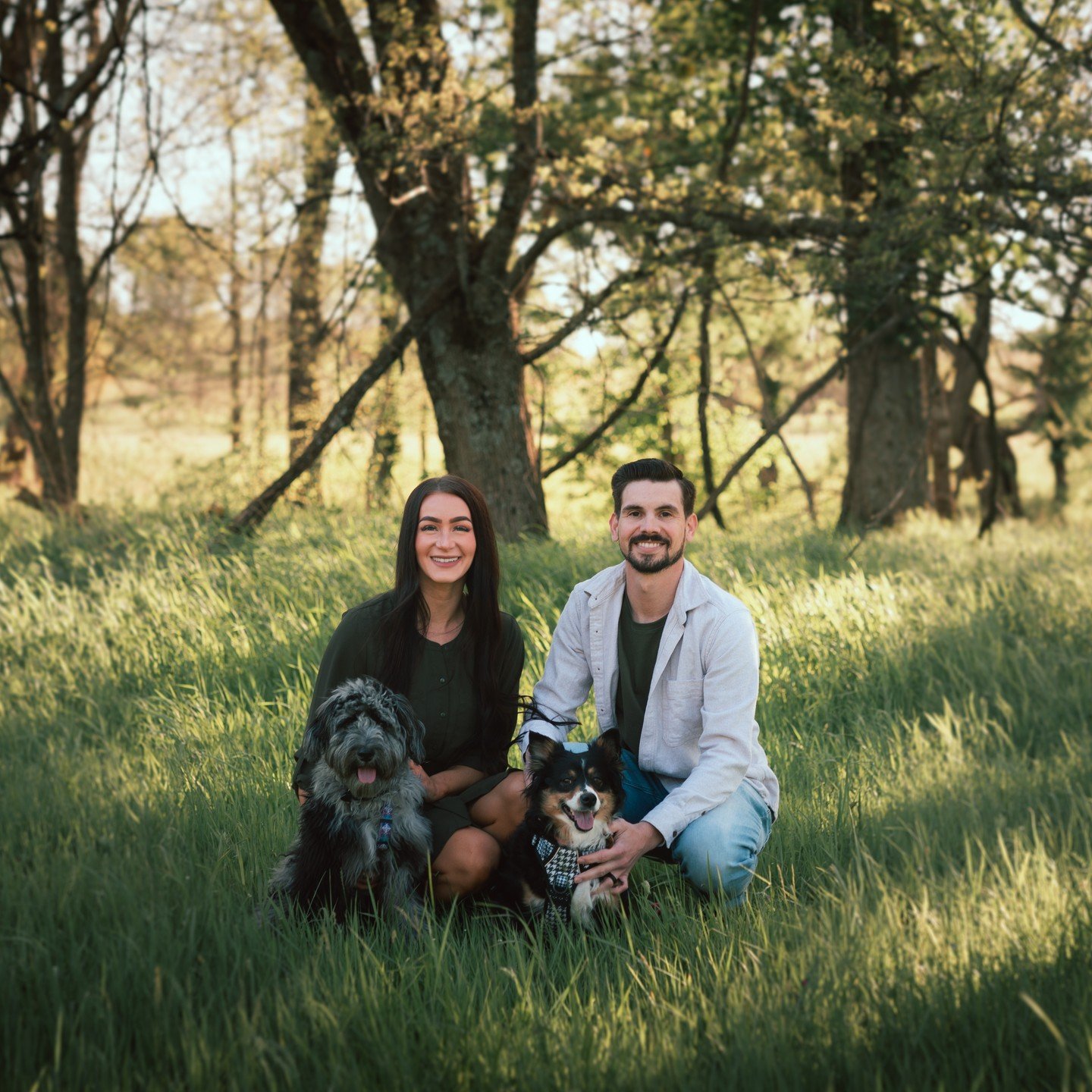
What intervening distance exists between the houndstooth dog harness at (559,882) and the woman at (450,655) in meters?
0.32

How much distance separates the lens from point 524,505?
339 inches

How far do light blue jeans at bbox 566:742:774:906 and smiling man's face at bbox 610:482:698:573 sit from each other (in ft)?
2.47

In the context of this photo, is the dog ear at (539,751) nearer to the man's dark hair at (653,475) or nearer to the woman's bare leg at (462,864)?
the woman's bare leg at (462,864)

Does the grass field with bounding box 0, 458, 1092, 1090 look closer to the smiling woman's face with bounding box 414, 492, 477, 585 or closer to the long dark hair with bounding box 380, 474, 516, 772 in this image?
the long dark hair with bounding box 380, 474, 516, 772

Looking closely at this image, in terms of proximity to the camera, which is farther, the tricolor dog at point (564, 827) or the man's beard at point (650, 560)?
the man's beard at point (650, 560)

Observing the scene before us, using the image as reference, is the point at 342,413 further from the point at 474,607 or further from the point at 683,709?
the point at 683,709

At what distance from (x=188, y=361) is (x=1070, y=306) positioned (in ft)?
61.5

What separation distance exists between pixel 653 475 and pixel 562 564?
3.79 metres

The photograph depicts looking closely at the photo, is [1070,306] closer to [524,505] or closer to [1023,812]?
[524,505]

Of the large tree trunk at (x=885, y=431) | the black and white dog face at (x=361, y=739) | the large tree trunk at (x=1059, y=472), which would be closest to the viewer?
the black and white dog face at (x=361, y=739)

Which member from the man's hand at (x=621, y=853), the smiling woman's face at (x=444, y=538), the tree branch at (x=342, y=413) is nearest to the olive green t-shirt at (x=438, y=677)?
the smiling woman's face at (x=444, y=538)

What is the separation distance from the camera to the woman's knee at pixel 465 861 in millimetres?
3605

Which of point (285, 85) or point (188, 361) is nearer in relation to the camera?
point (285, 85)

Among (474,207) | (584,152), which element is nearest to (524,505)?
(474,207)
